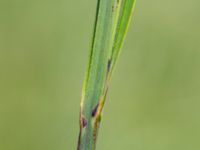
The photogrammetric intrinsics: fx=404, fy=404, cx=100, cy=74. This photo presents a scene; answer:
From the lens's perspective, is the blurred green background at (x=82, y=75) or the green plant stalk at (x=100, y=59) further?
the blurred green background at (x=82, y=75)

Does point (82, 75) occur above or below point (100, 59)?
below

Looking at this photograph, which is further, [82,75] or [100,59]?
[82,75]

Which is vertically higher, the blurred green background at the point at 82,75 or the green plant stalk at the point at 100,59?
the green plant stalk at the point at 100,59

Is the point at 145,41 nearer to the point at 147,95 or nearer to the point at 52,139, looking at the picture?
the point at 147,95

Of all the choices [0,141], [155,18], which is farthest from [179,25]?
[0,141]
